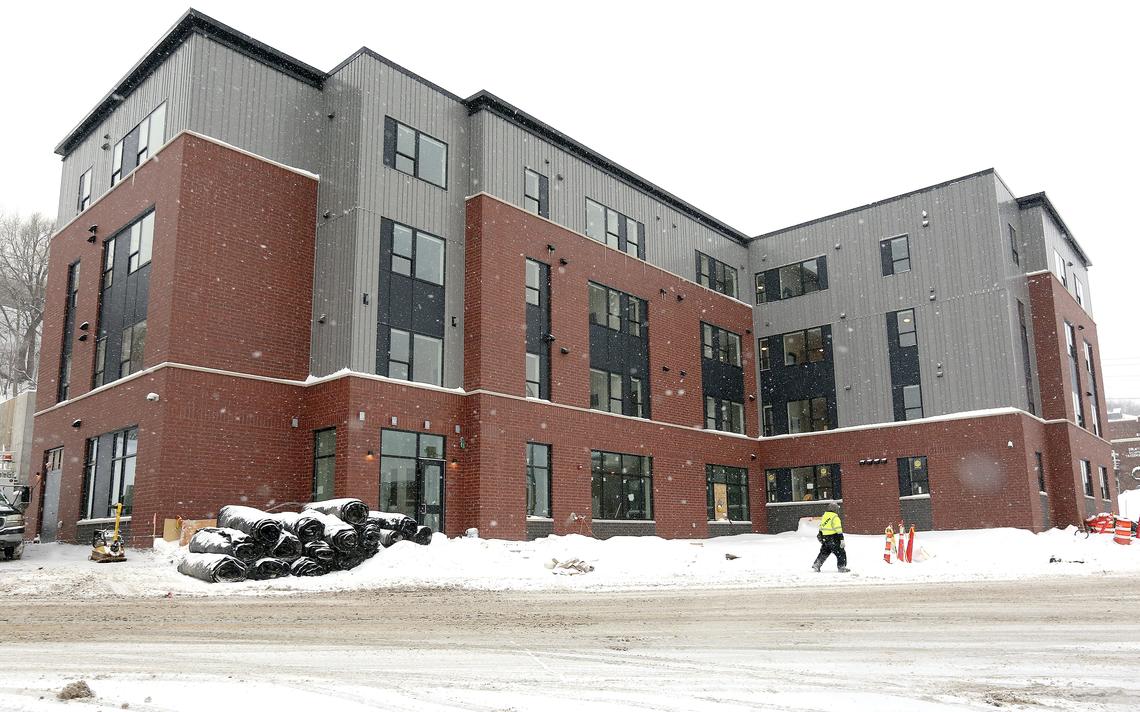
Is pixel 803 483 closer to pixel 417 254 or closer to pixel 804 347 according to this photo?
pixel 804 347

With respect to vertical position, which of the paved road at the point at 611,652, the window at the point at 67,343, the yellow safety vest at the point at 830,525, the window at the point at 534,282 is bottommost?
the paved road at the point at 611,652

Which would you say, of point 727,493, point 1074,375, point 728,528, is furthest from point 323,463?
point 1074,375

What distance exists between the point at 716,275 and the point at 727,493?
9.67m

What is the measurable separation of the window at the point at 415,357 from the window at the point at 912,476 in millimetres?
19449

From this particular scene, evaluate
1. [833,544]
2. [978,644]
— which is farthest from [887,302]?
[978,644]

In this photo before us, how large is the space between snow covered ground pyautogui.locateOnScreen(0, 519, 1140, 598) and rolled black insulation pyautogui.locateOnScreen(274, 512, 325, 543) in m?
0.97

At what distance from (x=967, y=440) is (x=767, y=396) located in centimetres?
918

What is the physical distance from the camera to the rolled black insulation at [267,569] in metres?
17.6

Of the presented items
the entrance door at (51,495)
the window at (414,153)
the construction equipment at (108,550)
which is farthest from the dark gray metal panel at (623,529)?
the entrance door at (51,495)

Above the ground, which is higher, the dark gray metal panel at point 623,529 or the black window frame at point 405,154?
the black window frame at point 405,154

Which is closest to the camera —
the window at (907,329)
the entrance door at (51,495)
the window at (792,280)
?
the entrance door at (51,495)

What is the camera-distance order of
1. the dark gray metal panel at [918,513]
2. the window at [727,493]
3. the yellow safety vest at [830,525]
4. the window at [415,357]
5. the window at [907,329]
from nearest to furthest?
1. the yellow safety vest at [830,525]
2. the window at [415,357]
3. the dark gray metal panel at [918,513]
4. the window at [907,329]
5. the window at [727,493]

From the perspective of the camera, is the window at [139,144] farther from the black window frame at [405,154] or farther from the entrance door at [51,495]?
the entrance door at [51,495]

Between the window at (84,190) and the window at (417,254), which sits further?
the window at (84,190)
